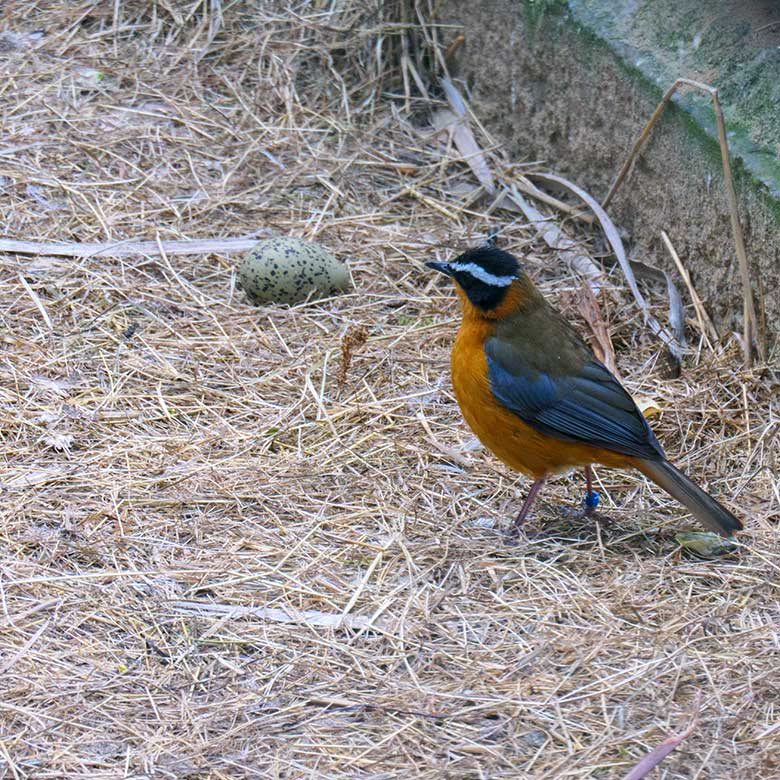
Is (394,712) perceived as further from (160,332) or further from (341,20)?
(341,20)

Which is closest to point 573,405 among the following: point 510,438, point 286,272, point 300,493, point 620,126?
point 510,438

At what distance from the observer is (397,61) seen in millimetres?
8320

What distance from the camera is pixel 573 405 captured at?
16.3 feet

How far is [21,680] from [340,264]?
330 centimetres

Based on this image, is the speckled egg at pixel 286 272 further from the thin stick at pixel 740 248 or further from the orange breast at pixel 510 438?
the thin stick at pixel 740 248

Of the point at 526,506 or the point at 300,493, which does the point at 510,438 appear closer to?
the point at 526,506

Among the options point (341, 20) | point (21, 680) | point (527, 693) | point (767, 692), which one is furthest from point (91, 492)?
point (341, 20)

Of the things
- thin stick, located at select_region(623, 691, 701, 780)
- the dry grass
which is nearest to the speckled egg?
the dry grass

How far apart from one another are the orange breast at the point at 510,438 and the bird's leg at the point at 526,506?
0.12ft

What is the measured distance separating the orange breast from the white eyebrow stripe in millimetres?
279

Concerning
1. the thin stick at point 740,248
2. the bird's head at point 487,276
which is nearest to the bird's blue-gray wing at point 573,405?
the bird's head at point 487,276

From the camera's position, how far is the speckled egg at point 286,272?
642 cm

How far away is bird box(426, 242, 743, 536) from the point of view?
192 inches

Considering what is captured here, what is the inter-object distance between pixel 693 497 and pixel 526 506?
66cm
